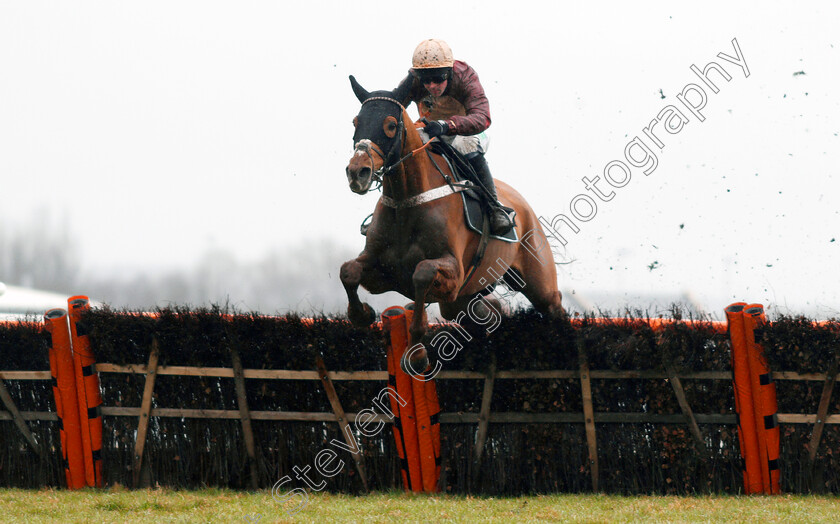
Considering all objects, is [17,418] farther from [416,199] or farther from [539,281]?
[539,281]

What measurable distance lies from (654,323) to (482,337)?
144 centimetres

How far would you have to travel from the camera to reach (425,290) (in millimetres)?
5734

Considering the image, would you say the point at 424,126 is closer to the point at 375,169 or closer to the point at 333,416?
the point at 375,169

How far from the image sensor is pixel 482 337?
7.07 meters

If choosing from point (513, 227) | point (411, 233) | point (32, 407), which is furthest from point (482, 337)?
point (32, 407)

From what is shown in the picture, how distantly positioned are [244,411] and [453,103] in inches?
129

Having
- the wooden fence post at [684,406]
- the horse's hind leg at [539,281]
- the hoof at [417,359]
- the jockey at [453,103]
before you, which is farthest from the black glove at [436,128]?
the wooden fence post at [684,406]

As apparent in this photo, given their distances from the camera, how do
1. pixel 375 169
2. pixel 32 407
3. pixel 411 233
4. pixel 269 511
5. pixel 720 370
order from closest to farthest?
pixel 375 169, pixel 411 233, pixel 269 511, pixel 720 370, pixel 32 407

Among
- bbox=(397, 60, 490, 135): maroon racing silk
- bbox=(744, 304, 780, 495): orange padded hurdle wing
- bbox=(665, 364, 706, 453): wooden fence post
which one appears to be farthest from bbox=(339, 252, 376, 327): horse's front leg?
bbox=(744, 304, 780, 495): orange padded hurdle wing

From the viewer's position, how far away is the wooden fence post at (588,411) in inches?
274

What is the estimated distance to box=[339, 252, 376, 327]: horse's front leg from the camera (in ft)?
19.6

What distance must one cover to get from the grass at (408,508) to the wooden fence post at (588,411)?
28 cm

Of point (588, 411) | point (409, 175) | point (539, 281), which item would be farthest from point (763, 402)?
point (409, 175)

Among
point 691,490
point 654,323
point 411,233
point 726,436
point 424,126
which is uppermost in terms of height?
point 424,126
